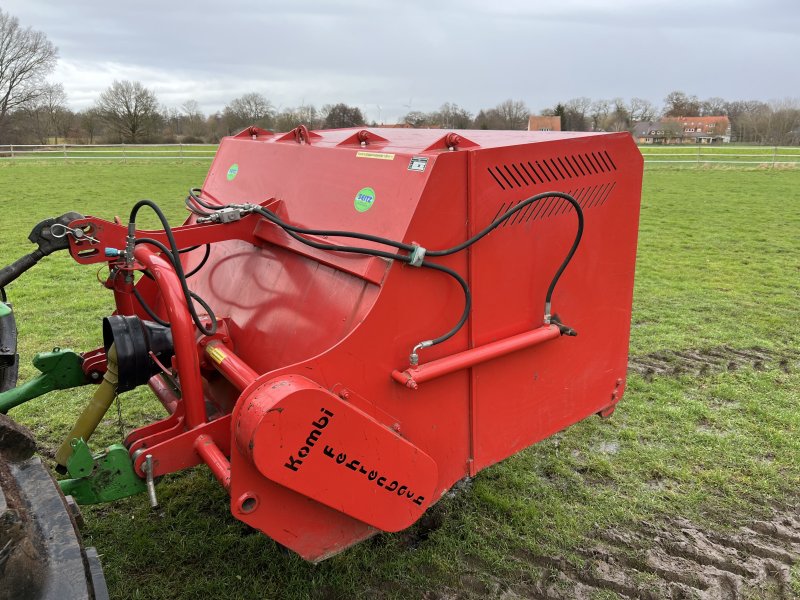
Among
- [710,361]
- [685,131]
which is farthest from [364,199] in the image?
[685,131]

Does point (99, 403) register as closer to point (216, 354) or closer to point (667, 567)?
point (216, 354)

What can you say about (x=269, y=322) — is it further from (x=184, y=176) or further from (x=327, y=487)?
(x=184, y=176)

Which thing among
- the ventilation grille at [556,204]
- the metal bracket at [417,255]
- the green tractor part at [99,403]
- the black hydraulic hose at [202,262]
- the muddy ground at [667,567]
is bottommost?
the muddy ground at [667,567]

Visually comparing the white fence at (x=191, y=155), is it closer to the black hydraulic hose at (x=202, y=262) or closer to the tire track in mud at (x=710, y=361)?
the tire track in mud at (x=710, y=361)

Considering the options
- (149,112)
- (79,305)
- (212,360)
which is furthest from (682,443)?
(149,112)

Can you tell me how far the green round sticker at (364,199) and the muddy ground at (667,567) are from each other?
1581 mm

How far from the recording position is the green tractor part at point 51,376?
94.9 inches

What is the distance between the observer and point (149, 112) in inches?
1578

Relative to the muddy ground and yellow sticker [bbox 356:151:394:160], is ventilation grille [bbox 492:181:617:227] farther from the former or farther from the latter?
the muddy ground

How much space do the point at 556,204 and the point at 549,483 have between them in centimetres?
159

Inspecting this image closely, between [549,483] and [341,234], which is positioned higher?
[341,234]

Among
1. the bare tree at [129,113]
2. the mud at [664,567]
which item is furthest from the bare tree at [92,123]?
the mud at [664,567]

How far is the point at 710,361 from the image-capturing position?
4672 mm

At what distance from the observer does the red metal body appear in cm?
193
